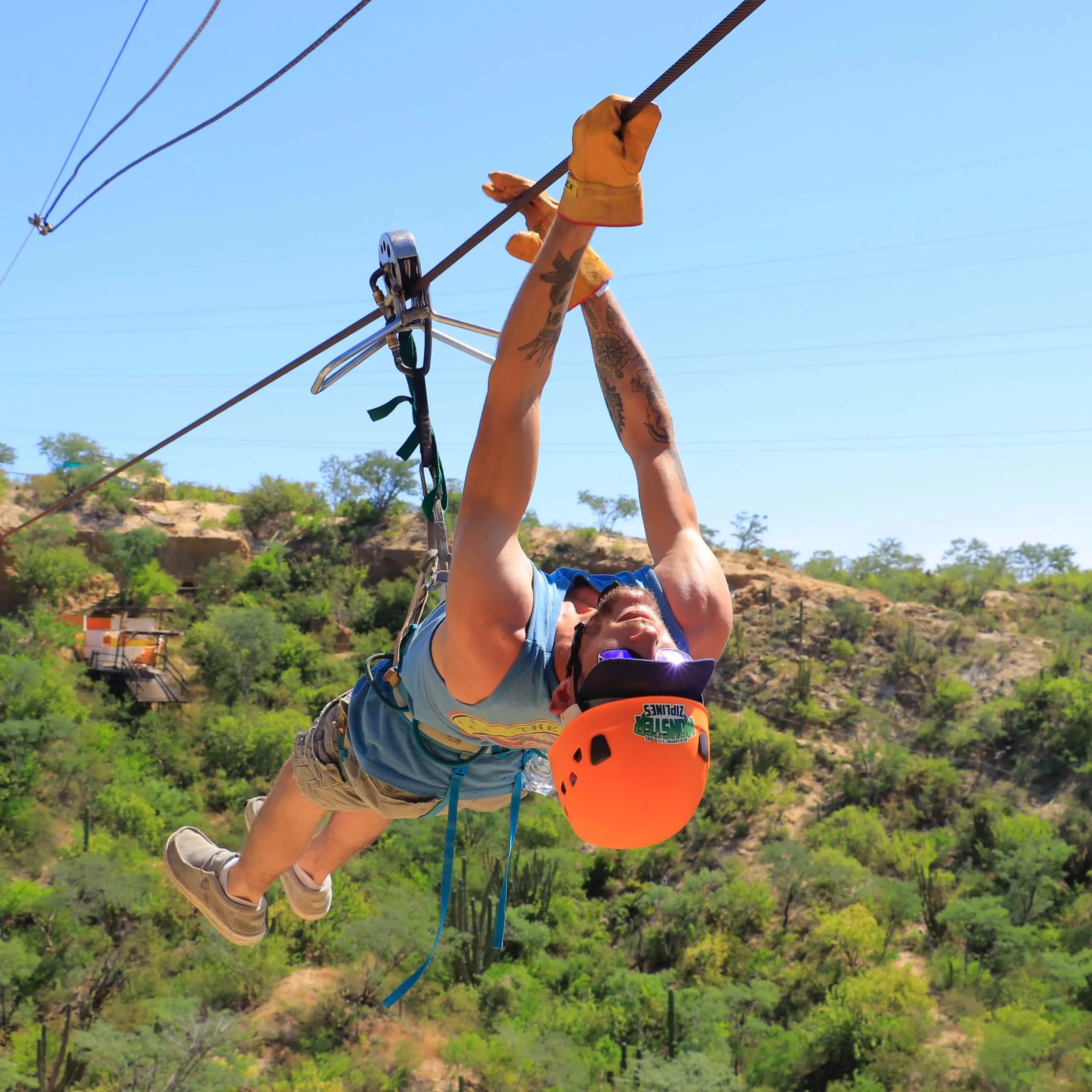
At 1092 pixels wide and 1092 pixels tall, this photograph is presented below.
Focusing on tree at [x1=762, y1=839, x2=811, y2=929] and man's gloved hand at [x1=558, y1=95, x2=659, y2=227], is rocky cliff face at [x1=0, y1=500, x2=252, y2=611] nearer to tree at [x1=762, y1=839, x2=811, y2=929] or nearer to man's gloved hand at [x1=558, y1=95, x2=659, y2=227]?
tree at [x1=762, y1=839, x2=811, y2=929]

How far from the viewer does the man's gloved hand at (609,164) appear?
246 centimetres

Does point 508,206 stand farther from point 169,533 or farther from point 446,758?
point 169,533

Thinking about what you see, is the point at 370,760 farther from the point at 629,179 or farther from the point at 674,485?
the point at 629,179

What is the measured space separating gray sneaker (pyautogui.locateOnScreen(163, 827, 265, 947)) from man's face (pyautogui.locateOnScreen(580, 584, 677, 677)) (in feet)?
6.94

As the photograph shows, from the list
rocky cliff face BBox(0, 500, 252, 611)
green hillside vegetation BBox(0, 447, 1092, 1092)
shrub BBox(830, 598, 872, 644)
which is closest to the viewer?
green hillside vegetation BBox(0, 447, 1092, 1092)

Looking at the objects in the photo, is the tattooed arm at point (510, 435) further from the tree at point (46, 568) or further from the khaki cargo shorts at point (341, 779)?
the tree at point (46, 568)

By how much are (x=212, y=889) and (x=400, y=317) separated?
2251 millimetres

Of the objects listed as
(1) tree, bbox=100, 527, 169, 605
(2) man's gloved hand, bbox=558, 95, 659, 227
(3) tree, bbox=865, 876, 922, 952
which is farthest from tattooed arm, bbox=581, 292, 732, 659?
(1) tree, bbox=100, 527, 169, 605

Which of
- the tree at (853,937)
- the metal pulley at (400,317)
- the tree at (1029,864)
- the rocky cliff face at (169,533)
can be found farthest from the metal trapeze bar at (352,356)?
the rocky cliff face at (169,533)

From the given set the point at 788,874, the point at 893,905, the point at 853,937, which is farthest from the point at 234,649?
the point at 893,905

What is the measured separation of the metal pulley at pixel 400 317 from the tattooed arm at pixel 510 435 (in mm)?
635

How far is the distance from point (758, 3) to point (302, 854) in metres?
3.22

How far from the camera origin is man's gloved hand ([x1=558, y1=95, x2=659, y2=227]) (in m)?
2.46

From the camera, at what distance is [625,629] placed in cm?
264
